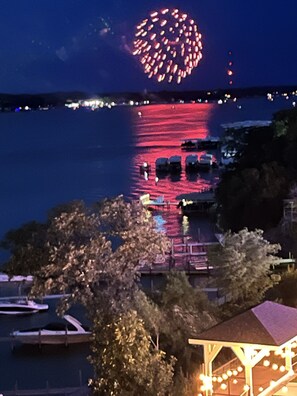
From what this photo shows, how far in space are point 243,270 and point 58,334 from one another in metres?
7.94

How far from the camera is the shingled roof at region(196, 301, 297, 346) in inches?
399

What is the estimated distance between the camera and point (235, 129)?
214ft

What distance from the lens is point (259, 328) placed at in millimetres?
10328

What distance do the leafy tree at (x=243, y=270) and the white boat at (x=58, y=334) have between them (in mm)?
6642

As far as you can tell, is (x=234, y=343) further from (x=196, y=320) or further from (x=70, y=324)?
(x=70, y=324)

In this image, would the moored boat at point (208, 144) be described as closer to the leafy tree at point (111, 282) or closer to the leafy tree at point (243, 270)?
the leafy tree at point (243, 270)

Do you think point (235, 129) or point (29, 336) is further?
point (235, 129)

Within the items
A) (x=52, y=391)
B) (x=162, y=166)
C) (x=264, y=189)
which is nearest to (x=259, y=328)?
(x=52, y=391)

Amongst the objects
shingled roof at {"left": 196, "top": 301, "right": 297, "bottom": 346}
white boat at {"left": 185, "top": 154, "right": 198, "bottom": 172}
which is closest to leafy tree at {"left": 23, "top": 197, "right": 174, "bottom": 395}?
shingled roof at {"left": 196, "top": 301, "right": 297, "bottom": 346}

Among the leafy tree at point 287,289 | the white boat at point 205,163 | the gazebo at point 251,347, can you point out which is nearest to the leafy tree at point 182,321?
the leafy tree at point 287,289

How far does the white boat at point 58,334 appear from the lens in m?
23.2

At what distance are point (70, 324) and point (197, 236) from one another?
18841 mm

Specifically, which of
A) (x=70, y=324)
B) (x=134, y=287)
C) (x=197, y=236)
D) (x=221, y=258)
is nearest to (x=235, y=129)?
(x=197, y=236)

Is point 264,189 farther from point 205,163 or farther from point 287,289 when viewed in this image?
point 205,163
